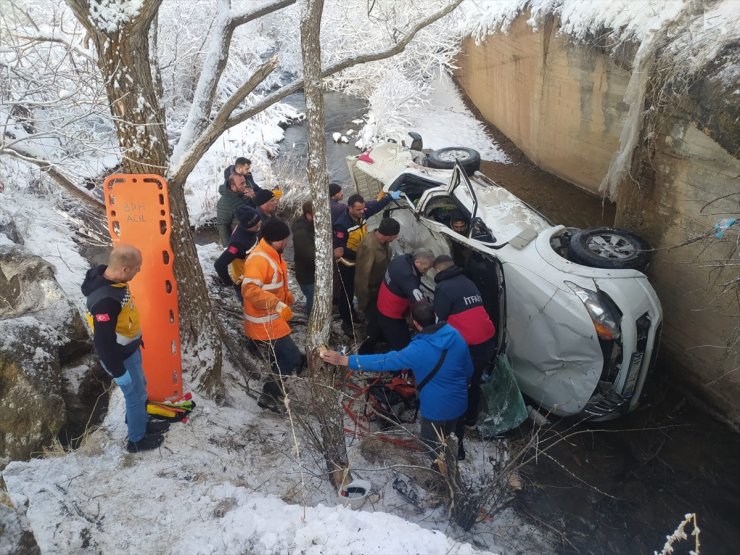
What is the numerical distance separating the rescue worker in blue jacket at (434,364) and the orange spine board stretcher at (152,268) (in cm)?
127

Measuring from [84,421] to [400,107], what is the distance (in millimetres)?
12863

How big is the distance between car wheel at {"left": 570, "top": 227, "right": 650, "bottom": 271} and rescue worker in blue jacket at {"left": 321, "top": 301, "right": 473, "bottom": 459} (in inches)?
66.6

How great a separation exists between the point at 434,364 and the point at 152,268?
85.1 inches

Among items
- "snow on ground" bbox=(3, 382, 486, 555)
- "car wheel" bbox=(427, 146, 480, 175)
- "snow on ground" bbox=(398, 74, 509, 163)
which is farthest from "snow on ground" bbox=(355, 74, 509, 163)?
"snow on ground" bbox=(3, 382, 486, 555)

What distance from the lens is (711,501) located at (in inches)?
159

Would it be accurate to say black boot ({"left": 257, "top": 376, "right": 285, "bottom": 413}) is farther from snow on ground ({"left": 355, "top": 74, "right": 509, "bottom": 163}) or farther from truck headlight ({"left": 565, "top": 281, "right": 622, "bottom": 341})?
snow on ground ({"left": 355, "top": 74, "right": 509, "bottom": 163})

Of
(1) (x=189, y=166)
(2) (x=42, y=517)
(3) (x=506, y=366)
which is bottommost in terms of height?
(3) (x=506, y=366)

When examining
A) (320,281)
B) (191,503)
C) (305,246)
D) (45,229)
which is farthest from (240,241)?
(45,229)

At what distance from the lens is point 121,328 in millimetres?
3193

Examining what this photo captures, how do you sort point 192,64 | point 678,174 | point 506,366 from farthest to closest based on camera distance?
point 192,64
point 678,174
point 506,366

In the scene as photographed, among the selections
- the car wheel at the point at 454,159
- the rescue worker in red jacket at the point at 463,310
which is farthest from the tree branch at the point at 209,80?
the car wheel at the point at 454,159

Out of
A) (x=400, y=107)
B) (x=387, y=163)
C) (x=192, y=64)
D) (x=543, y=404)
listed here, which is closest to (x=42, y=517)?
(x=543, y=404)

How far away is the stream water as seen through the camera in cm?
378

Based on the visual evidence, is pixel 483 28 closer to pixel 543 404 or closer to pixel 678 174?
pixel 678 174
